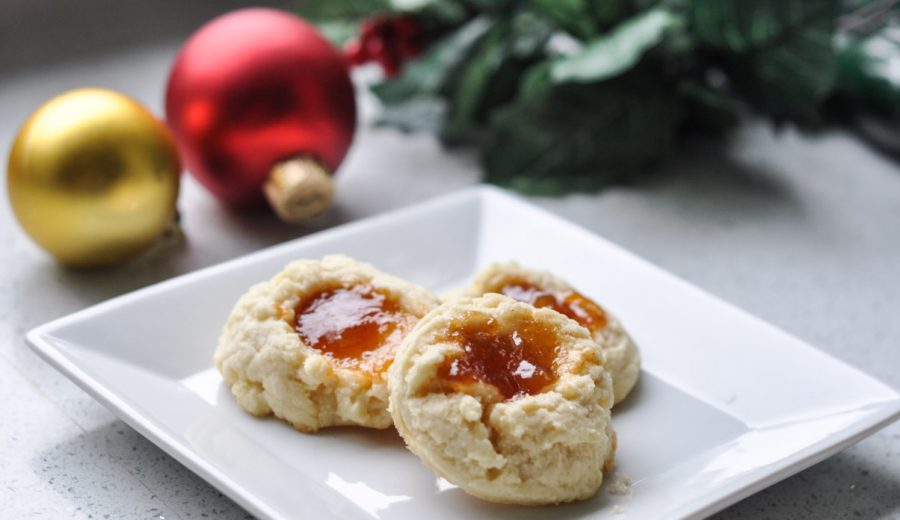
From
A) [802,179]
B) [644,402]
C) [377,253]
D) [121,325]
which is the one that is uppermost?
[121,325]

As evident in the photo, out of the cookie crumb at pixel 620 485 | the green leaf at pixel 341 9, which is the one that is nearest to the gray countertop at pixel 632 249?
the cookie crumb at pixel 620 485

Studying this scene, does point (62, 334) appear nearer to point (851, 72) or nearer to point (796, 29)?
point (796, 29)

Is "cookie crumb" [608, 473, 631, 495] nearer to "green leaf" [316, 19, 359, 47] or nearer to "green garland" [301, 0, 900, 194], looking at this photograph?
"green garland" [301, 0, 900, 194]

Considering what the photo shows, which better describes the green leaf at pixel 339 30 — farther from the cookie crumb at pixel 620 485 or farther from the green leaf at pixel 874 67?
the cookie crumb at pixel 620 485

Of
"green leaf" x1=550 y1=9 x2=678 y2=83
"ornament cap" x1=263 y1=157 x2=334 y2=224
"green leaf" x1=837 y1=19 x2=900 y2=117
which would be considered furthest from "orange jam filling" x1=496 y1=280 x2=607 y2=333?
"green leaf" x1=837 y1=19 x2=900 y2=117

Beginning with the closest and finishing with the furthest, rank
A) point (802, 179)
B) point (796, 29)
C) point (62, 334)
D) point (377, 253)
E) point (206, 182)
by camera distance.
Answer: point (62, 334)
point (377, 253)
point (206, 182)
point (796, 29)
point (802, 179)

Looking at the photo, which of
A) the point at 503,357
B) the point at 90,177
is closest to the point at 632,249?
the point at 503,357

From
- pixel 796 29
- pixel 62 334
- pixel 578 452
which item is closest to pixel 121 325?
pixel 62 334
